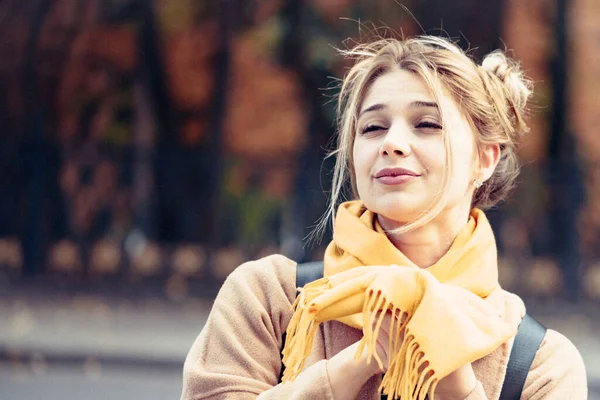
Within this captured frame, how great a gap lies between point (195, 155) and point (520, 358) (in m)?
9.99

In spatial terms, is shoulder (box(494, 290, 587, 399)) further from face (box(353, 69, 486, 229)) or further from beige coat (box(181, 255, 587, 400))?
face (box(353, 69, 486, 229))

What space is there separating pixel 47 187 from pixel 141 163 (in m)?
1.10

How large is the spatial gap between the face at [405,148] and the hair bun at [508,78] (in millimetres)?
224

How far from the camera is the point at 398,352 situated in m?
1.84

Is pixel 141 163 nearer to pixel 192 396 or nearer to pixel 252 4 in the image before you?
pixel 252 4

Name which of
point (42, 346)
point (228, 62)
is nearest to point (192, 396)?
point (42, 346)

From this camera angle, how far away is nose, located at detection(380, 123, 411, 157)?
2.04 metres

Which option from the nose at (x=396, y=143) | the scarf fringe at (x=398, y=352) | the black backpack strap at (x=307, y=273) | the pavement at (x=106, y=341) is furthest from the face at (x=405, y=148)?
the pavement at (x=106, y=341)

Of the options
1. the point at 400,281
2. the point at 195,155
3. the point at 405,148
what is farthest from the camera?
the point at 195,155

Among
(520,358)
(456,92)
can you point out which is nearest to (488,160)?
(456,92)

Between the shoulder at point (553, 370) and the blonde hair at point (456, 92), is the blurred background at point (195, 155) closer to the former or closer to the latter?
the blonde hair at point (456, 92)

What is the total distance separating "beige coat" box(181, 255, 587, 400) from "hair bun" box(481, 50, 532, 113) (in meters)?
0.48

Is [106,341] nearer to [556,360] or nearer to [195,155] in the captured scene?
[195,155]

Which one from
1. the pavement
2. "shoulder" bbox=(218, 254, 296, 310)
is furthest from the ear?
the pavement
